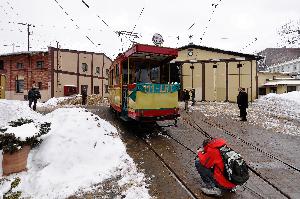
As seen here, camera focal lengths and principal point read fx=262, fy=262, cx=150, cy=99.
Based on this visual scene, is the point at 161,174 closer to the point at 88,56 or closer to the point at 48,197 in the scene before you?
the point at 48,197

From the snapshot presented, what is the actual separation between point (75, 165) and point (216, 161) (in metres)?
3.60

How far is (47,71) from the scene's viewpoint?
33156mm

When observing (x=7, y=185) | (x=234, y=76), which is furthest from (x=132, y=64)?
(x=234, y=76)

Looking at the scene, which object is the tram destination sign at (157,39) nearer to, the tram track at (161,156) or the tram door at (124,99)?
the tram door at (124,99)

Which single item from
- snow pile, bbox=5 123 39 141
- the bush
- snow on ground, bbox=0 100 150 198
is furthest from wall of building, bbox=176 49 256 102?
the bush

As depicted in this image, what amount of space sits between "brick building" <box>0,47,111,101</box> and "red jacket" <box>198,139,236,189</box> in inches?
1216

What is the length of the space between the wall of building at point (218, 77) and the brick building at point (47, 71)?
1611cm

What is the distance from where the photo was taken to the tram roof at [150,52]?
1023 centimetres

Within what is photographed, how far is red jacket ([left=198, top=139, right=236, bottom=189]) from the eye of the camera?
5.04 metres

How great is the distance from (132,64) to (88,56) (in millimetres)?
28682

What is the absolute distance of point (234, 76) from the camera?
26641 mm

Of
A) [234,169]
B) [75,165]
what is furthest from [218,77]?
[234,169]

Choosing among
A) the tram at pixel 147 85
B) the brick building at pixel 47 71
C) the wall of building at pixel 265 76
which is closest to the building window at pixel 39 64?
the brick building at pixel 47 71

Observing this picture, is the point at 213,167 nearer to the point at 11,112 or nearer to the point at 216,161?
the point at 216,161
